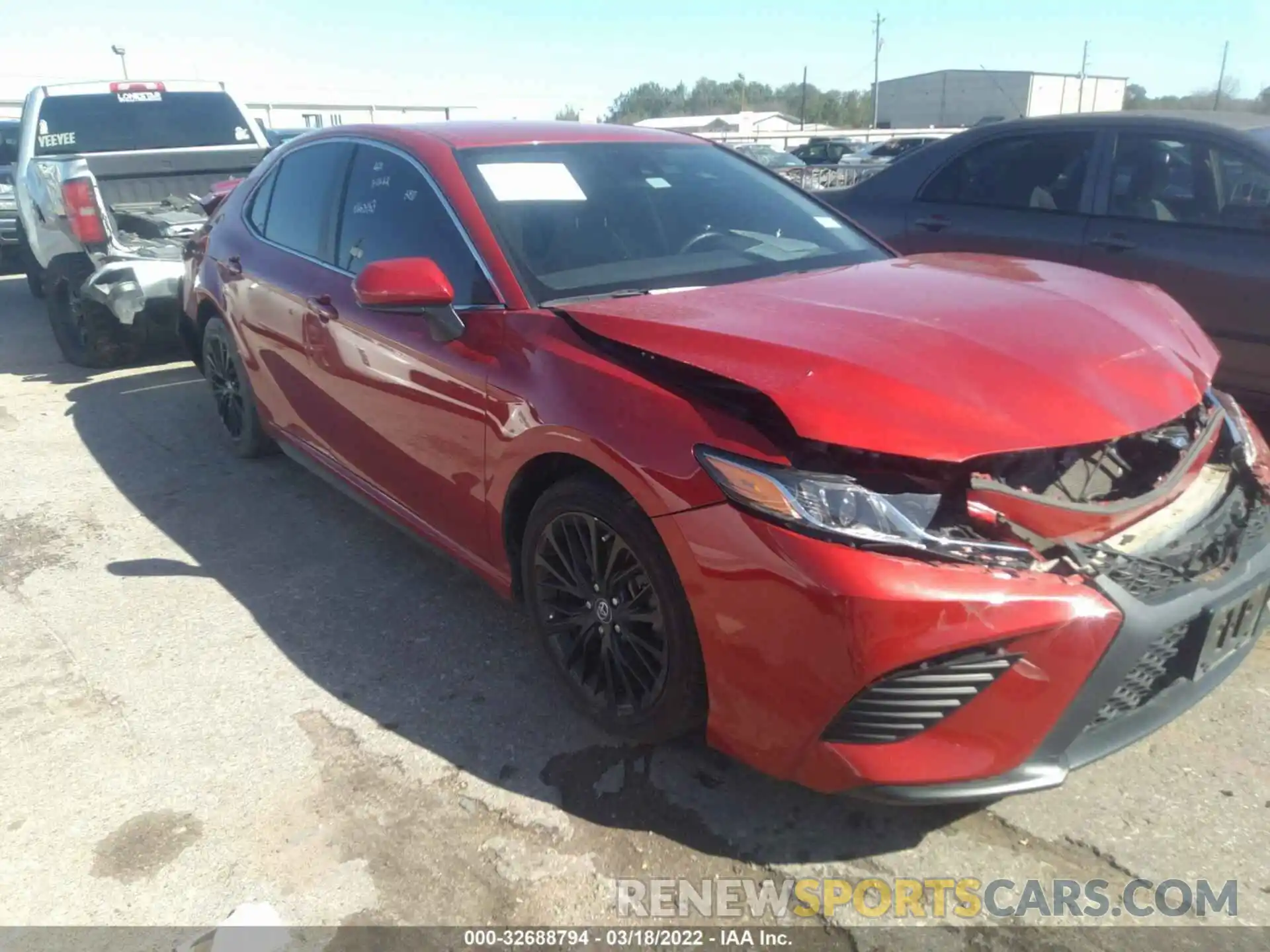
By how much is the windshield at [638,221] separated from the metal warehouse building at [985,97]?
61.3 meters

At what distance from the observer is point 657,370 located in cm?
238

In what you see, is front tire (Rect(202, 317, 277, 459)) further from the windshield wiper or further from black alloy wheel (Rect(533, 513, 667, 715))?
black alloy wheel (Rect(533, 513, 667, 715))

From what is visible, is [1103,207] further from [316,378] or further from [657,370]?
[316,378]

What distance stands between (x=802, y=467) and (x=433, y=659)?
1650 millimetres

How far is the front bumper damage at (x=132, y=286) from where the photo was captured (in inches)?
247

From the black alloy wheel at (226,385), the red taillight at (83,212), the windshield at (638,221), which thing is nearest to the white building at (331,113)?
the red taillight at (83,212)

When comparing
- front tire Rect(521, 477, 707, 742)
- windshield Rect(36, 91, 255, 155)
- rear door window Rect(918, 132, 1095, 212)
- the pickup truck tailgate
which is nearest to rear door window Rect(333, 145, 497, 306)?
front tire Rect(521, 477, 707, 742)

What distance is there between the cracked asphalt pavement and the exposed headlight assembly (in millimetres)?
816

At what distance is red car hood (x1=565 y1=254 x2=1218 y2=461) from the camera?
2100 millimetres

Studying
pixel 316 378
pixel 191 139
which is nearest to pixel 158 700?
pixel 316 378

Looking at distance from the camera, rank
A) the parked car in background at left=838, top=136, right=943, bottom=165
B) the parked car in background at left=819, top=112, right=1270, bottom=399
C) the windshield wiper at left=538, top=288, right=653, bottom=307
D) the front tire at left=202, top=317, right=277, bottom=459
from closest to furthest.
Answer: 1. the windshield wiper at left=538, top=288, right=653, bottom=307
2. the parked car in background at left=819, top=112, right=1270, bottom=399
3. the front tire at left=202, top=317, right=277, bottom=459
4. the parked car in background at left=838, top=136, right=943, bottom=165

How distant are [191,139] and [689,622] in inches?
306

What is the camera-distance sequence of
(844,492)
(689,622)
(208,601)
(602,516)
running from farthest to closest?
(208,601)
(602,516)
(689,622)
(844,492)

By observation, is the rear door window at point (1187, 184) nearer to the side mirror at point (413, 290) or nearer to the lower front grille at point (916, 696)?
the lower front grille at point (916, 696)
